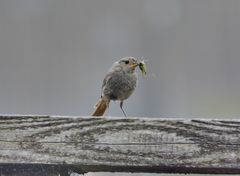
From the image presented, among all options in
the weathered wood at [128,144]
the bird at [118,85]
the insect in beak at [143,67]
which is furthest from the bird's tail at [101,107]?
the weathered wood at [128,144]

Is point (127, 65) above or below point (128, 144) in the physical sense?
above

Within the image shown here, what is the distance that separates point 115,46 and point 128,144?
18.9 meters

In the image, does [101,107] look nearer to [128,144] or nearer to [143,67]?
[143,67]

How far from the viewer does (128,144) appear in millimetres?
2416

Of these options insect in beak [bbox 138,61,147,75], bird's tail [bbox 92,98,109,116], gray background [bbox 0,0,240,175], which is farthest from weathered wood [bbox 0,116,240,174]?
gray background [bbox 0,0,240,175]

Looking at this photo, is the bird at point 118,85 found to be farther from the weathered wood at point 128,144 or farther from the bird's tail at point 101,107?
the weathered wood at point 128,144

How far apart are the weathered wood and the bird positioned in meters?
0.92

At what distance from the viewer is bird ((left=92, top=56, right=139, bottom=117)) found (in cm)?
344

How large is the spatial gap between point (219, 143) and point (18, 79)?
2048cm

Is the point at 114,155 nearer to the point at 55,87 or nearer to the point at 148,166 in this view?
the point at 148,166

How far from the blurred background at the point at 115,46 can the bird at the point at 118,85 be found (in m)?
15.0

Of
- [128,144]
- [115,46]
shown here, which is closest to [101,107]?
[128,144]

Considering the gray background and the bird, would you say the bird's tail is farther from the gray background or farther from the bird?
the gray background

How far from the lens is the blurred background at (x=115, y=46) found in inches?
816
